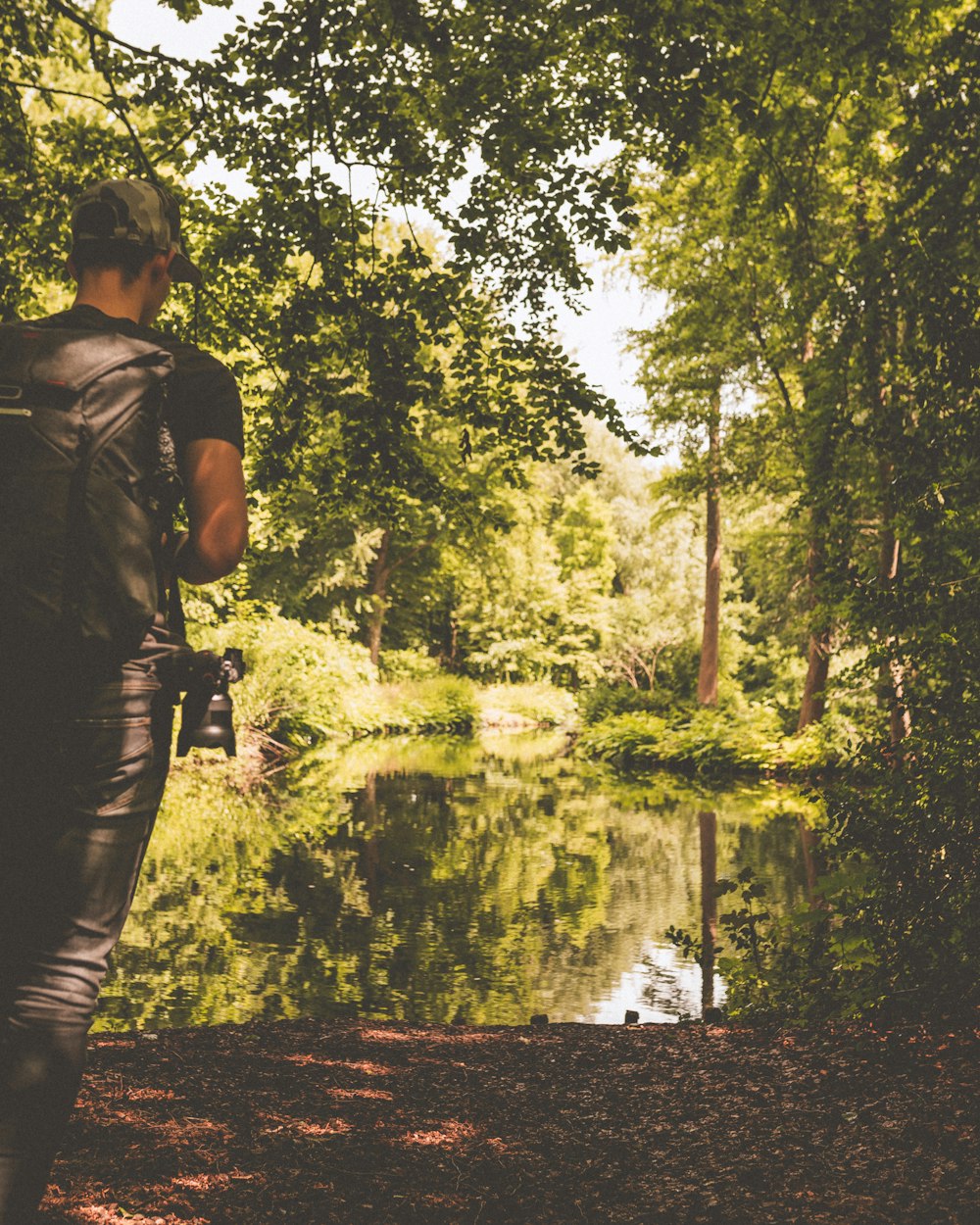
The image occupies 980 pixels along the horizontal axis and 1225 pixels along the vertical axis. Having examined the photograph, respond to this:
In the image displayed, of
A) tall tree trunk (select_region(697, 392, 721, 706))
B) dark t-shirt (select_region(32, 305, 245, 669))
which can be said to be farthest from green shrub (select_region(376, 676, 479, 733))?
dark t-shirt (select_region(32, 305, 245, 669))

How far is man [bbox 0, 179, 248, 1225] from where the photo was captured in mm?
1629

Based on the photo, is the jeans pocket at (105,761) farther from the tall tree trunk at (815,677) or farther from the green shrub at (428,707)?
the green shrub at (428,707)

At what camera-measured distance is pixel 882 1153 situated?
2844mm

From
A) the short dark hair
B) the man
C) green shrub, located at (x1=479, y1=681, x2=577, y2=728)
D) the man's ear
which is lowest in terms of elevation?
the man

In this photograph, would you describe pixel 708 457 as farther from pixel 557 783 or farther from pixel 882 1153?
pixel 882 1153

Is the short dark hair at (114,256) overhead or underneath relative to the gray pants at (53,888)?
overhead

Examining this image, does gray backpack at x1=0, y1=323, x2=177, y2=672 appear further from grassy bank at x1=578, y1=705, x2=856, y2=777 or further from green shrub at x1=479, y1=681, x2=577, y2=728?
green shrub at x1=479, y1=681, x2=577, y2=728

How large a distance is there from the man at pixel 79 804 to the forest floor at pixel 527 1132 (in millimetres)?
924

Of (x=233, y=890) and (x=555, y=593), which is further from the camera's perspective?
(x=555, y=593)

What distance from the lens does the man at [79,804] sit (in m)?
1.63

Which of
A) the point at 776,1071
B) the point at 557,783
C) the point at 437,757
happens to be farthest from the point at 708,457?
the point at 776,1071

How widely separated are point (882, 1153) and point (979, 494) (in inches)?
97.6

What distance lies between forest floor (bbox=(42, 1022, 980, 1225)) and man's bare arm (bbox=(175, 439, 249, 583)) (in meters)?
1.54

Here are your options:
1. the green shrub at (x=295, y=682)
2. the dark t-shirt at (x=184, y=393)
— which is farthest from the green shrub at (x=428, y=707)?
the dark t-shirt at (x=184, y=393)
